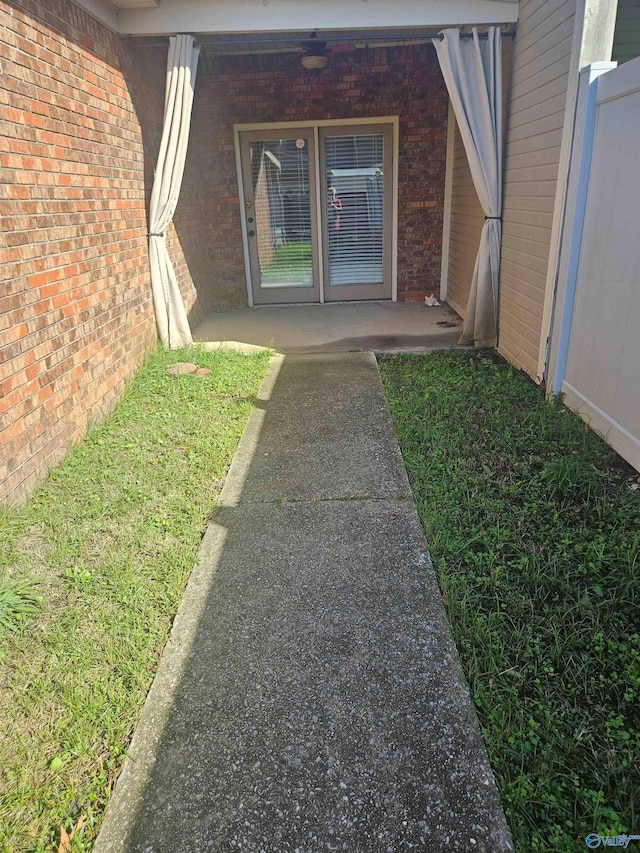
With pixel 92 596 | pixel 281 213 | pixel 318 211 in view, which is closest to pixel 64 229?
pixel 92 596

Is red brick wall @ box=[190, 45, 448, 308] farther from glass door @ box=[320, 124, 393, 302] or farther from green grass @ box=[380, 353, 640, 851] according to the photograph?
green grass @ box=[380, 353, 640, 851]

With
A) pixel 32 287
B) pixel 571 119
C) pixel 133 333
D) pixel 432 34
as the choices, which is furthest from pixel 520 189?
pixel 32 287

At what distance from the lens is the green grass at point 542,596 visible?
1.60 m

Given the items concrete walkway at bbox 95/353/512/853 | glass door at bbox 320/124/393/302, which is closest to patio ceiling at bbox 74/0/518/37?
glass door at bbox 320/124/393/302

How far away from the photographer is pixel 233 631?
225cm

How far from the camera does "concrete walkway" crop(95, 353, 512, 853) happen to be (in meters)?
1.55

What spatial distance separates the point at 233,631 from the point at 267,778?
2.09 feet

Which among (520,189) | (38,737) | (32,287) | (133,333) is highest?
(520,189)

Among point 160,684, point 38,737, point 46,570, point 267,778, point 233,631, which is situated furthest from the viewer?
point 46,570

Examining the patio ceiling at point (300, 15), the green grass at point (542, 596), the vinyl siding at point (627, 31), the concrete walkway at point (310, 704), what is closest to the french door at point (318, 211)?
the patio ceiling at point (300, 15)

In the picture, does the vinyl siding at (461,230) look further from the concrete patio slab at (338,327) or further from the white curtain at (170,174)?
the white curtain at (170,174)

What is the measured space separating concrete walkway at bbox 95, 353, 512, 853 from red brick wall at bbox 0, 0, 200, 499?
130 cm

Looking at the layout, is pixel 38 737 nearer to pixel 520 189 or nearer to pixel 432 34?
pixel 520 189

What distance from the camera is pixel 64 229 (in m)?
3.77
